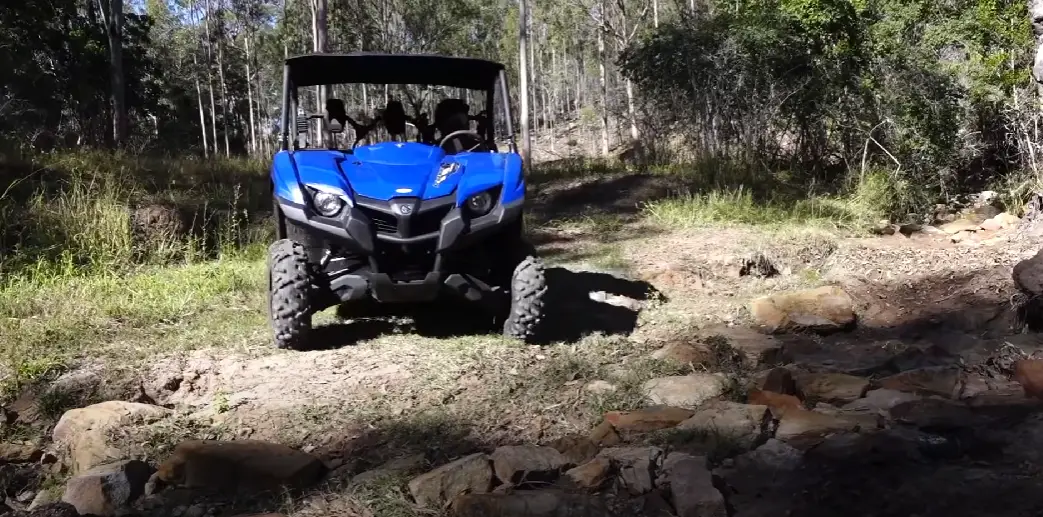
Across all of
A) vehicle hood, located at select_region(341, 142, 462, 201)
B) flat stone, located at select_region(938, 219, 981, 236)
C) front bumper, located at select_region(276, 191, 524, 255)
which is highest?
vehicle hood, located at select_region(341, 142, 462, 201)

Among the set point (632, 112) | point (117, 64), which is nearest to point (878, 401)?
point (632, 112)

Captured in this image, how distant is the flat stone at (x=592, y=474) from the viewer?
122 inches

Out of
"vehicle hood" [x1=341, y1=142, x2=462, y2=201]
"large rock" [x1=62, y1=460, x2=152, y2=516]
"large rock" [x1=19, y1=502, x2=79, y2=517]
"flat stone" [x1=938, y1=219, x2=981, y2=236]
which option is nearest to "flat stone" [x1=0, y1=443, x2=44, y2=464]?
"large rock" [x1=62, y1=460, x2=152, y2=516]

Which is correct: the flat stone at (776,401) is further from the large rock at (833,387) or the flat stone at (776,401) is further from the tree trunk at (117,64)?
the tree trunk at (117,64)

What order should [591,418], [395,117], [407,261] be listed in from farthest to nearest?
[395,117] → [407,261] → [591,418]

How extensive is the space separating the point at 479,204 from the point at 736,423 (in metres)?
1.92

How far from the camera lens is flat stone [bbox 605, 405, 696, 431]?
3670 millimetres

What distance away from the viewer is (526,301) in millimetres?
4945

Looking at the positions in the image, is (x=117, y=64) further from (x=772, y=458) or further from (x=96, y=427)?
(x=772, y=458)

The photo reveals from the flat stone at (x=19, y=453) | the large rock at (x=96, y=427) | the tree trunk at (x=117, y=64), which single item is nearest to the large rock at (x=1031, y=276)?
the large rock at (x=96, y=427)

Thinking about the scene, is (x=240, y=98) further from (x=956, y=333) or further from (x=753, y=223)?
(x=956, y=333)

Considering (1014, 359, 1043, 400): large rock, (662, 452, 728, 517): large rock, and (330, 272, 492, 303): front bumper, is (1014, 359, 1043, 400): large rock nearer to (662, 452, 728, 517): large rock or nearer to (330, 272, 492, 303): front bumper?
(662, 452, 728, 517): large rock

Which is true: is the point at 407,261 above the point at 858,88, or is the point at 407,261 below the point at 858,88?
below

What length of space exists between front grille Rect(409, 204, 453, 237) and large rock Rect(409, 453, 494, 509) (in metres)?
1.77
